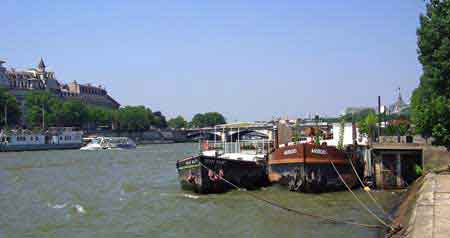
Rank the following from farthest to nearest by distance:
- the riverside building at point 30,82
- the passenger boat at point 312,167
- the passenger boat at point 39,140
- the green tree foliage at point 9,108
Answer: the riverside building at point 30,82 → the green tree foliage at point 9,108 → the passenger boat at point 39,140 → the passenger boat at point 312,167

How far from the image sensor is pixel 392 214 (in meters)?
24.0

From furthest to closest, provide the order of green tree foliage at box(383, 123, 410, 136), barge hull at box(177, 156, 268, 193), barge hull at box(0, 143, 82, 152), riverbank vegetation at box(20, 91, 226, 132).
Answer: riverbank vegetation at box(20, 91, 226, 132) < barge hull at box(0, 143, 82, 152) < green tree foliage at box(383, 123, 410, 136) < barge hull at box(177, 156, 268, 193)

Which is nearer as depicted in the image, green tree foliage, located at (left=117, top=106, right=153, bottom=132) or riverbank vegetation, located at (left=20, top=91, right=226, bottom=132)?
riverbank vegetation, located at (left=20, top=91, right=226, bottom=132)

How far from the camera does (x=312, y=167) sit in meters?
31.0

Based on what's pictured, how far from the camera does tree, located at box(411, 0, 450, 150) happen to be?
86.6 ft

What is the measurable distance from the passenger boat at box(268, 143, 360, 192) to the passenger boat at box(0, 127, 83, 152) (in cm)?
9029

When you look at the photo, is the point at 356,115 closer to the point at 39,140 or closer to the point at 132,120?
the point at 39,140

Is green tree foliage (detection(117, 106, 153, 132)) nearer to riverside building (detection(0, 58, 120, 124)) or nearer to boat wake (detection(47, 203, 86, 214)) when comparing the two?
riverside building (detection(0, 58, 120, 124))

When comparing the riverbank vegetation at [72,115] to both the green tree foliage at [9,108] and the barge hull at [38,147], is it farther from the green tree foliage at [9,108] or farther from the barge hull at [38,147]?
the barge hull at [38,147]

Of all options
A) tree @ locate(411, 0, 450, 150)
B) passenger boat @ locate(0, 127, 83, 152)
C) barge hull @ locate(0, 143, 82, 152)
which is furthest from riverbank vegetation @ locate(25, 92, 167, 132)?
tree @ locate(411, 0, 450, 150)

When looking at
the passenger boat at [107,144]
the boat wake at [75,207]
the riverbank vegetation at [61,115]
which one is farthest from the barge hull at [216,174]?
the riverbank vegetation at [61,115]

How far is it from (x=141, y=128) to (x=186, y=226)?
166965mm

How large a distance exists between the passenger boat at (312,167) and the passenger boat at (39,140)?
90.3 metres

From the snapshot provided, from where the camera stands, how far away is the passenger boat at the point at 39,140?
112 meters
